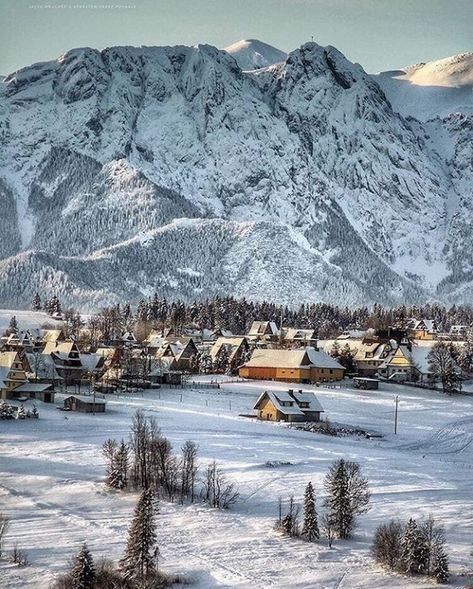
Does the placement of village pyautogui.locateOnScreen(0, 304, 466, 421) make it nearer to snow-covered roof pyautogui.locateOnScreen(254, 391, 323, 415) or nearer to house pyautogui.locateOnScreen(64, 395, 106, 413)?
house pyautogui.locateOnScreen(64, 395, 106, 413)

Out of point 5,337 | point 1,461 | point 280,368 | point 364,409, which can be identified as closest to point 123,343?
point 5,337

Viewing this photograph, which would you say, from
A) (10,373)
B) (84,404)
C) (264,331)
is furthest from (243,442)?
(264,331)

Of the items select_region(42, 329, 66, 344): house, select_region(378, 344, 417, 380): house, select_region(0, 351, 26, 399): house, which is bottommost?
Result: select_region(0, 351, 26, 399): house

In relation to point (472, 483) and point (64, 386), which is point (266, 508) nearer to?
point (472, 483)

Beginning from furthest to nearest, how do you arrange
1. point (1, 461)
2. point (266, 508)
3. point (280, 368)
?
point (280, 368), point (1, 461), point (266, 508)

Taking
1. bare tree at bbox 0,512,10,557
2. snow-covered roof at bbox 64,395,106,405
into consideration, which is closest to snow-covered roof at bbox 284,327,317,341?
snow-covered roof at bbox 64,395,106,405
